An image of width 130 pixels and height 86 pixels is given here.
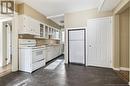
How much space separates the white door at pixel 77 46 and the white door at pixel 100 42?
31 cm

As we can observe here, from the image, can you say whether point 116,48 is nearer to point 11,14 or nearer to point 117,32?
point 117,32

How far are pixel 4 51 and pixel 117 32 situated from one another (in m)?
5.07

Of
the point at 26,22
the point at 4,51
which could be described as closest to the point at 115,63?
the point at 26,22

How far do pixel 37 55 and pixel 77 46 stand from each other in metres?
1.94

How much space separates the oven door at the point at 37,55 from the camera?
3637 millimetres

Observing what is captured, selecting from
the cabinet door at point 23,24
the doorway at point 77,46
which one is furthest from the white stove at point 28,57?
the doorway at point 77,46

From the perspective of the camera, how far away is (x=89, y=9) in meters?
4.40

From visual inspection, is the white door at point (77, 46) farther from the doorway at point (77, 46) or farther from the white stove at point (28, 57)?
the white stove at point (28, 57)

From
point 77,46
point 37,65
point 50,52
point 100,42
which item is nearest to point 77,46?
point 77,46

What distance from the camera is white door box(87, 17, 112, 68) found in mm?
4051

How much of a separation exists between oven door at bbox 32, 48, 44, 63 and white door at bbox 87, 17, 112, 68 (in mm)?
2114

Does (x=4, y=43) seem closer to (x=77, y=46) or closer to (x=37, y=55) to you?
(x=37, y=55)

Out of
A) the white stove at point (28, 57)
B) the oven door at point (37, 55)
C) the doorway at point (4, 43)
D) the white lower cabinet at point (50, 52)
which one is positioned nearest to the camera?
the white stove at point (28, 57)

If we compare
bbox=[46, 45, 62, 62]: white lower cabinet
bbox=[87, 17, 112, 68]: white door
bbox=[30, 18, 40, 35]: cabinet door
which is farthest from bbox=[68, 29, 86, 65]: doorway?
bbox=[30, 18, 40, 35]: cabinet door
